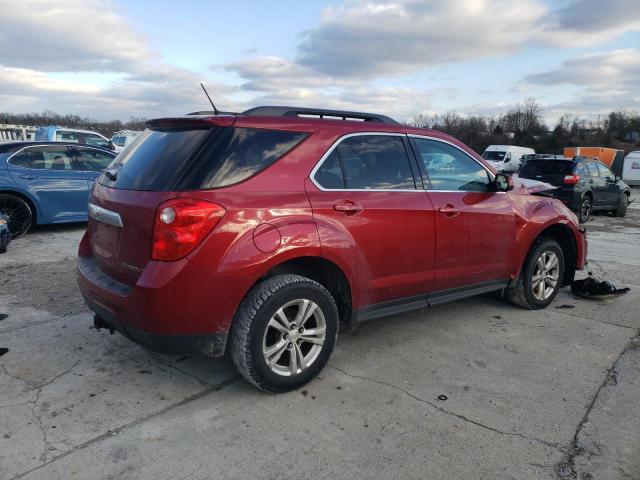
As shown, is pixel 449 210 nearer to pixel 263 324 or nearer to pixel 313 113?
pixel 313 113

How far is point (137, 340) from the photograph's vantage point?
3031mm

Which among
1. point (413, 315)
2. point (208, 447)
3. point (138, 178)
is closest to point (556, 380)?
point (413, 315)

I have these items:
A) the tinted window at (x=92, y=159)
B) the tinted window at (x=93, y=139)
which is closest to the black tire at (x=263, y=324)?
the tinted window at (x=92, y=159)

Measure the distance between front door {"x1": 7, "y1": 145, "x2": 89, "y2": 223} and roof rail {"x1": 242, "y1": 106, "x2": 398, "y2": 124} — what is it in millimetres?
6433

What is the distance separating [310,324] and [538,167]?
35.9ft

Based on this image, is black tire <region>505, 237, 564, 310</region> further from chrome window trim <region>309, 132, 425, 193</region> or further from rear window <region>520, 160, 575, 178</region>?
rear window <region>520, 160, 575, 178</region>

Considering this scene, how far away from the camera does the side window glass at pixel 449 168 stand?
4.12 m

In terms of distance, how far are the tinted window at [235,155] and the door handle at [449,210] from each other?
142cm

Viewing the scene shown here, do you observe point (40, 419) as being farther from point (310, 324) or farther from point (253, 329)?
point (310, 324)

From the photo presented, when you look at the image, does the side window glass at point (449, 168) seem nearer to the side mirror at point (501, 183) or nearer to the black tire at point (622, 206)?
the side mirror at point (501, 183)

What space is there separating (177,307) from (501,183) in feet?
10.0

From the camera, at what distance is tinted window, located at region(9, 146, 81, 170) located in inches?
329

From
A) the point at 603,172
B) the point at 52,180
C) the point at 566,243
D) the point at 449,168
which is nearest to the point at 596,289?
the point at 566,243

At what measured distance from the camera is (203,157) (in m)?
3.03
